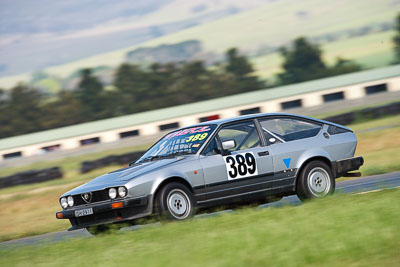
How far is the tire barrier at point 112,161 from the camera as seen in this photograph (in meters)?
24.1

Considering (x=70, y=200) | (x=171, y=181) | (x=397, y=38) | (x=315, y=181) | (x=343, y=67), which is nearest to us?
(x=171, y=181)

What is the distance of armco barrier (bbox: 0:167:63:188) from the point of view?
82.2 ft

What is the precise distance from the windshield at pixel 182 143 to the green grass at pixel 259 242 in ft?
4.76

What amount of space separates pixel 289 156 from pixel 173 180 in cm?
198

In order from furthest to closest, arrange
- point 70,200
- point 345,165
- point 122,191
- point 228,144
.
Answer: point 345,165
point 228,144
point 70,200
point 122,191

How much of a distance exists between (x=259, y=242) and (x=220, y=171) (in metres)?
2.78

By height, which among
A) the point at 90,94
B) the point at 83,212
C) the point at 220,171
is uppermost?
the point at 90,94

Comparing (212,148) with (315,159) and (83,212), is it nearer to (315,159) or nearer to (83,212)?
(315,159)

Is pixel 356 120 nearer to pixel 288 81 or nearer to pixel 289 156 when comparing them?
pixel 289 156

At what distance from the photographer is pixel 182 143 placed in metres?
8.62

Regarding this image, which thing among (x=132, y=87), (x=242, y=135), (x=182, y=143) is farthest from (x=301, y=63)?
(x=182, y=143)

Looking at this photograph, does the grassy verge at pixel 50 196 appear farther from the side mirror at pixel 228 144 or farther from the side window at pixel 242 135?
the side mirror at pixel 228 144

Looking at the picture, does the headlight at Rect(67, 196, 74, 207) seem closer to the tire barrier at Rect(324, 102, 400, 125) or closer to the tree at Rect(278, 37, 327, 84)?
the tire barrier at Rect(324, 102, 400, 125)

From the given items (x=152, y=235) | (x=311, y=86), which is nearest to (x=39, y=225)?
(x=152, y=235)
